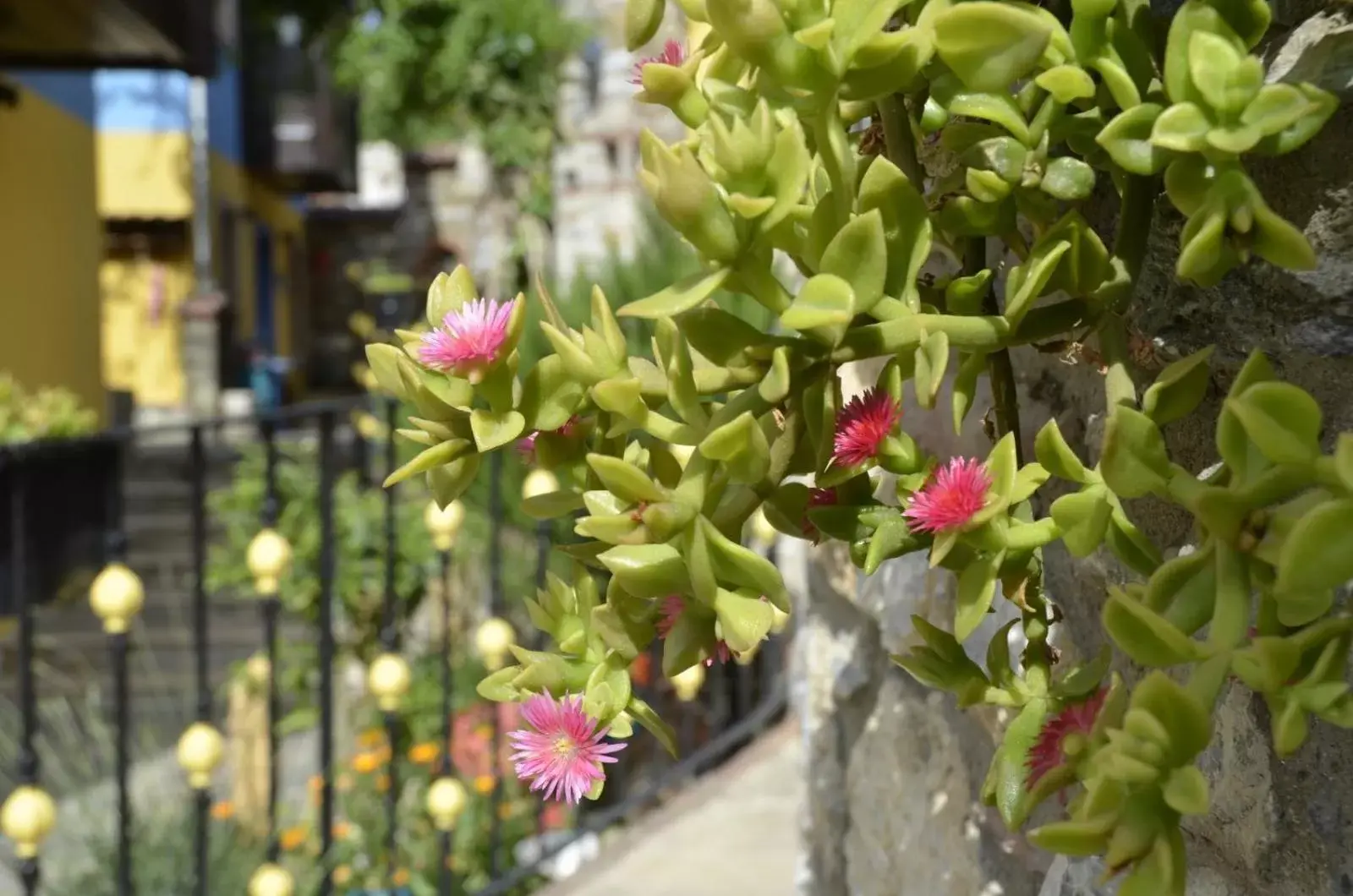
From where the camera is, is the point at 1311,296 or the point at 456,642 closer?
the point at 1311,296

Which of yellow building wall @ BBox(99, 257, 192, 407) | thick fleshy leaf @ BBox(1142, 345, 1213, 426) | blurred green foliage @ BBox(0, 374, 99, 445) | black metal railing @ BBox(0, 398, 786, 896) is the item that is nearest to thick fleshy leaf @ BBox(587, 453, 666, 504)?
thick fleshy leaf @ BBox(1142, 345, 1213, 426)

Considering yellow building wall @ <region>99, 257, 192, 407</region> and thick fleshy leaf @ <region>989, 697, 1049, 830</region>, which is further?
yellow building wall @ <region>99, 257, 192, 407</region>

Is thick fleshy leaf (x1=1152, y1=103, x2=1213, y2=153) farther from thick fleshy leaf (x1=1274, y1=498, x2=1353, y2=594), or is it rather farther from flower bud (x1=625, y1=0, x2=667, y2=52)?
flower bud (x1=625, y1=0, x2=667, y2=52)

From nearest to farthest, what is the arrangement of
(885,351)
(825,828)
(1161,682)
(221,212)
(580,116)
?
1. (1161,682)
2. (885,351)
3. (825,828)
4. (580,116)
5. (221,212)

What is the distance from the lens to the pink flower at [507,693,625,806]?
557 mm

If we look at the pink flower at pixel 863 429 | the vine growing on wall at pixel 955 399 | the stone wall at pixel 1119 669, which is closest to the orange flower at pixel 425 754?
the stone wall at pixel 1119 669

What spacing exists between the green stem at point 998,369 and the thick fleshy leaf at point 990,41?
13cm

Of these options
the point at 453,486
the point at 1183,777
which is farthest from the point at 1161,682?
the point at 453,486

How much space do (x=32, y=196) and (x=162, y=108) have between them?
15.5 ft

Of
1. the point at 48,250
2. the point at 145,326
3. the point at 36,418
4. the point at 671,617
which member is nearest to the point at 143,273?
the point at 145,326

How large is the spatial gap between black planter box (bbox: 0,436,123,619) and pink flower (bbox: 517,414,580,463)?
14.2ft

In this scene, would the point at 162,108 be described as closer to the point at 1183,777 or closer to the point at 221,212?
the point at 221,212

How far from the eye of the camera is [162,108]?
1339 cm

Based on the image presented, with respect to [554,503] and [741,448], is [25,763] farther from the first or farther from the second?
[741,448]
